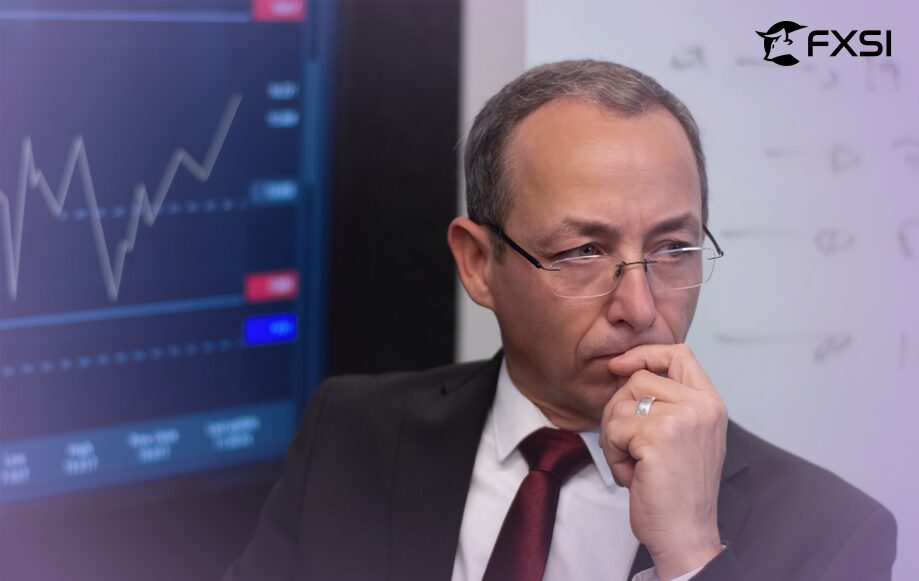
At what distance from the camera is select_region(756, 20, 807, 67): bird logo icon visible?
180 centimetres

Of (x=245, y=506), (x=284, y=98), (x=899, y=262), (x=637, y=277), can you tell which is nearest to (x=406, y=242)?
(x=284, y=98)

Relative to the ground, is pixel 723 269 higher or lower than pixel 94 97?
lower

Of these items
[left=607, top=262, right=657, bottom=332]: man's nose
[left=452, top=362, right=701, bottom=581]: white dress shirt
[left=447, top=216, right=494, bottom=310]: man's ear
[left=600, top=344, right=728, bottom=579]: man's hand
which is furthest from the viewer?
[left=447, top=216, right=494, bottom=310]: man's ear

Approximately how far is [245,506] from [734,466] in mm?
916

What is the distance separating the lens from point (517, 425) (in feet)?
5.00

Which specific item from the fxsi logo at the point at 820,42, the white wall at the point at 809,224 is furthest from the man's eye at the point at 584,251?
the fxsi logo at the point at 820,42

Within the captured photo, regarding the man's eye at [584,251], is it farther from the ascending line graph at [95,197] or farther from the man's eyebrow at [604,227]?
the ascending line graph at [95,197]

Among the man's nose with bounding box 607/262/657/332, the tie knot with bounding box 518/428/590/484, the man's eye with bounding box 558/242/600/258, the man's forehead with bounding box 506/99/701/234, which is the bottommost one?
the tie knot with bounding box 518/428/590/484

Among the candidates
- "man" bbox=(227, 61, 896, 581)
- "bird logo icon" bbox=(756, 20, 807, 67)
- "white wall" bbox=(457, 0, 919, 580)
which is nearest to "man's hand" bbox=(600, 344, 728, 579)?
"man" bbox=(227, 61, 896, 581)

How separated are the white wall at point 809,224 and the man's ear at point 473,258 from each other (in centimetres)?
36

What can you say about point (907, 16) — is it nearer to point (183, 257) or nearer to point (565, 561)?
point (565, 561)

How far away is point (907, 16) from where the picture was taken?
1.83 metres

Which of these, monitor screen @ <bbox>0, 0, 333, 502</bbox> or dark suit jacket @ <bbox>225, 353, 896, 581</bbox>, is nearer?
dark suit jacket @ <bbox>225, 353, 896, 581</bbox>

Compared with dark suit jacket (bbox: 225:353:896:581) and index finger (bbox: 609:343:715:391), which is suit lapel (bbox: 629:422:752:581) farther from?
index finger (bbox: 609:343:715:391)
